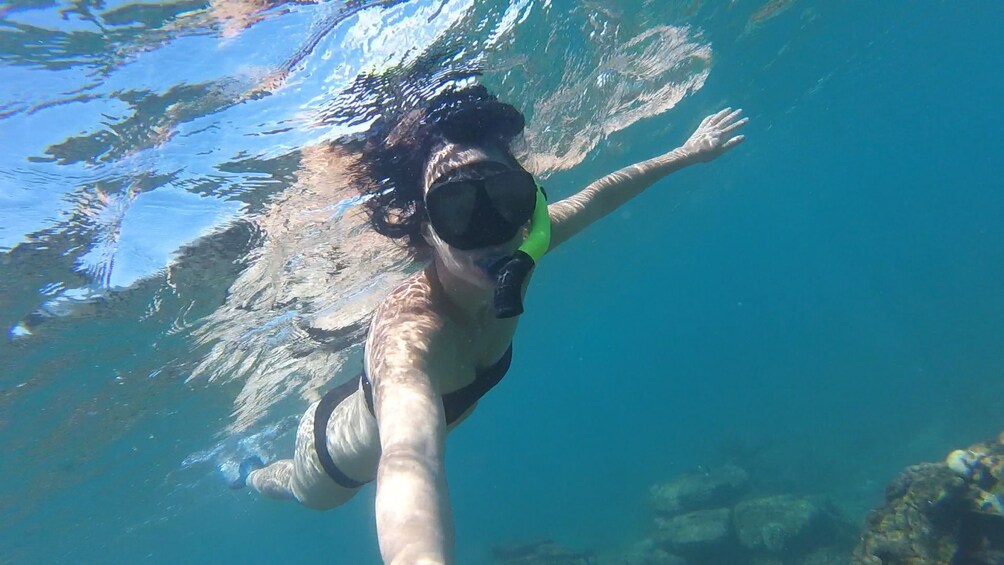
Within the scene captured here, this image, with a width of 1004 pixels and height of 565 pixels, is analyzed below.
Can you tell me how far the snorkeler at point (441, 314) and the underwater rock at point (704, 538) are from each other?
13607 millimetres

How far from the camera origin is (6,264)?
748 centimetres

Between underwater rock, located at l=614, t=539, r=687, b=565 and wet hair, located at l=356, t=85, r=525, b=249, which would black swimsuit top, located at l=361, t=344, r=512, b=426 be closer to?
wet hair, located at l=356, t=85, r=525, b=249

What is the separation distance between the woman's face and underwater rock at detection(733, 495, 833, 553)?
1553 cm

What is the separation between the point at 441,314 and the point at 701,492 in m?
20.1

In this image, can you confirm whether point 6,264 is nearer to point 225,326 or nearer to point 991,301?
point 225,326

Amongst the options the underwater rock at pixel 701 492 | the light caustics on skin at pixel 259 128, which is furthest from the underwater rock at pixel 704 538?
the light caustics on skin at pixel 259 128

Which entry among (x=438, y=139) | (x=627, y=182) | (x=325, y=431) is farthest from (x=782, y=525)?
(x=438, y=139)

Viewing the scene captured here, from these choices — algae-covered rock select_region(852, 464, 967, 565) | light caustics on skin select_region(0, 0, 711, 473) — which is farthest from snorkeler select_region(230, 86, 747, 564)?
algae-covered rock select_region(852, 464, 967, 565)

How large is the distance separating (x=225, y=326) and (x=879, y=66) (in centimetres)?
3371

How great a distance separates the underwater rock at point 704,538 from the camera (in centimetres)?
1576

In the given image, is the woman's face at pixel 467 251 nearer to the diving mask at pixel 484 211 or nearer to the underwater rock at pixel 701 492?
the diving mask at pixel 484 211

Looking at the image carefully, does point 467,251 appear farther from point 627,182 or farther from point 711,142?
point 711,142

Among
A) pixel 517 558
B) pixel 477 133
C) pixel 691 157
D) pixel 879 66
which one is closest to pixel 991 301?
pixel 879 66

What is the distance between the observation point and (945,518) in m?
6.11
